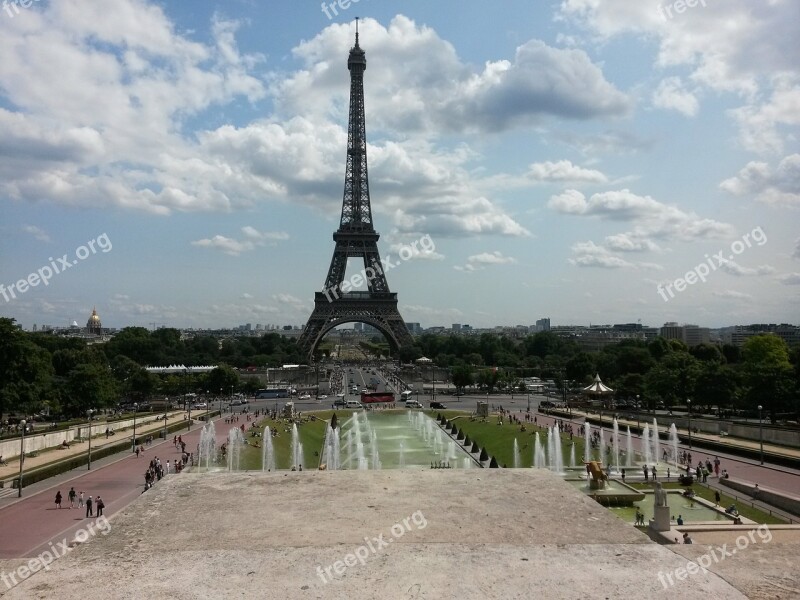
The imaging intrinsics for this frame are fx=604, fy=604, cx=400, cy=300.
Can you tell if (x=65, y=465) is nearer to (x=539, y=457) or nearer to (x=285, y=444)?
(x=285, y=444)

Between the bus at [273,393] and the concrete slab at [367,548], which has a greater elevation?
the concrete slab at [367,548]

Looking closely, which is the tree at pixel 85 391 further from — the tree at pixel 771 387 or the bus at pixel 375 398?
the tree at pixel 771 387

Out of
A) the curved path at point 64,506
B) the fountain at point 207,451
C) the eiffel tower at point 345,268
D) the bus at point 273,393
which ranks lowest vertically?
the curved path at point 64,506

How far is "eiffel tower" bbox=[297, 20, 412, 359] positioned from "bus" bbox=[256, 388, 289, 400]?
25.0 meters

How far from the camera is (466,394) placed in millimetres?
84562

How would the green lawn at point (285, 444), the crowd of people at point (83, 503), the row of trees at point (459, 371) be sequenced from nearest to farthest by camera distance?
the crowd of people at point (83, 503)
the green lawn at point (285, 444)
the row of trees at point (459, 371)

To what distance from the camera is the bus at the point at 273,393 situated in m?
81.9

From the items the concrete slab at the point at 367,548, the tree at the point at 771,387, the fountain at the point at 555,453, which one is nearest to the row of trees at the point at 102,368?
the concrete slab at the point at 367,548

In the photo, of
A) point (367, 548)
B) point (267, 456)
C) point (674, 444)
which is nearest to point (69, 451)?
point (267, 456)

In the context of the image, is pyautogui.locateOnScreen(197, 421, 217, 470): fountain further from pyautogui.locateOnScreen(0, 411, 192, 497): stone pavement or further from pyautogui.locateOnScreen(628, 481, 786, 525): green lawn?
pyautogui.locateOnScreen(628, 481, 786, 525): green lawn

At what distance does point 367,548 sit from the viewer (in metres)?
10.9

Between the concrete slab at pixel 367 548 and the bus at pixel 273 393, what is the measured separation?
67.9 meters

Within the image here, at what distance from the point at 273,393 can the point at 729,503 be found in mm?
65373

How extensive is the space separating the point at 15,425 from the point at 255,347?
103445 mm
